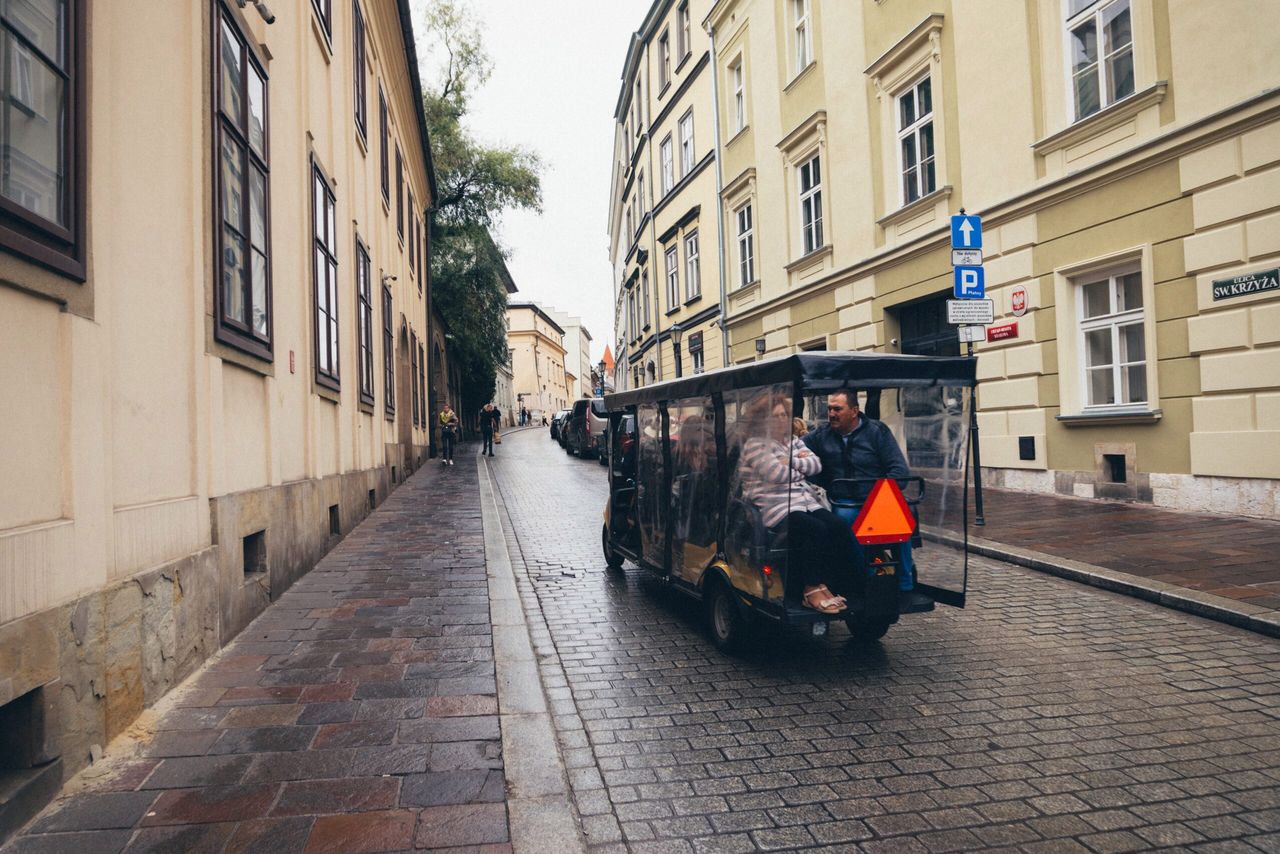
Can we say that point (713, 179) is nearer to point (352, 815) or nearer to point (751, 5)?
point (751, 5)

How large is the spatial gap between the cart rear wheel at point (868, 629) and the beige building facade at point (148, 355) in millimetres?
3982

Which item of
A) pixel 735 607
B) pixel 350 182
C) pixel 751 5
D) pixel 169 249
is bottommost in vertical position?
pixel 735 607

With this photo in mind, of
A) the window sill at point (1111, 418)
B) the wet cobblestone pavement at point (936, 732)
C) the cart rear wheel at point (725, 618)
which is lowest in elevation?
the wet cobblestone pavement at point (936, 732)

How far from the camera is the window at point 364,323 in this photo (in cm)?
1266

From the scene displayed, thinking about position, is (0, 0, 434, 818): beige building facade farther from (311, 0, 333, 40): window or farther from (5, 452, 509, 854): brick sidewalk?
(311, 0, 333, 40): window

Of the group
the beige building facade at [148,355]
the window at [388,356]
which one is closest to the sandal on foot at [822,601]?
the beige building facade at [148,355]

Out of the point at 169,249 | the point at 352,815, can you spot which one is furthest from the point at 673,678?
the point at 169,249

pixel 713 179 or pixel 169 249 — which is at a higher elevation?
pixel 713 179

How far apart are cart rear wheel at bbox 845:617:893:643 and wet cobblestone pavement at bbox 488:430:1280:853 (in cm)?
8

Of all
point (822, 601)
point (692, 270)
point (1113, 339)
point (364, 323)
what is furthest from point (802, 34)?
point (822, 601)

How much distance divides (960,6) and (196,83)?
470 inches

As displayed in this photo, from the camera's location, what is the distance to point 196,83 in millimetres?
5312

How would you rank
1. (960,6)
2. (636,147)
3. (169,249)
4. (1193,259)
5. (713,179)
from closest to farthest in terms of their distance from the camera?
(169,249), (1193,259), (960,6), (713,179), (636,147)

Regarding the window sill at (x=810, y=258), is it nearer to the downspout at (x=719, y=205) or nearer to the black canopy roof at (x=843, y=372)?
the downspout at (x=719, y=205)
